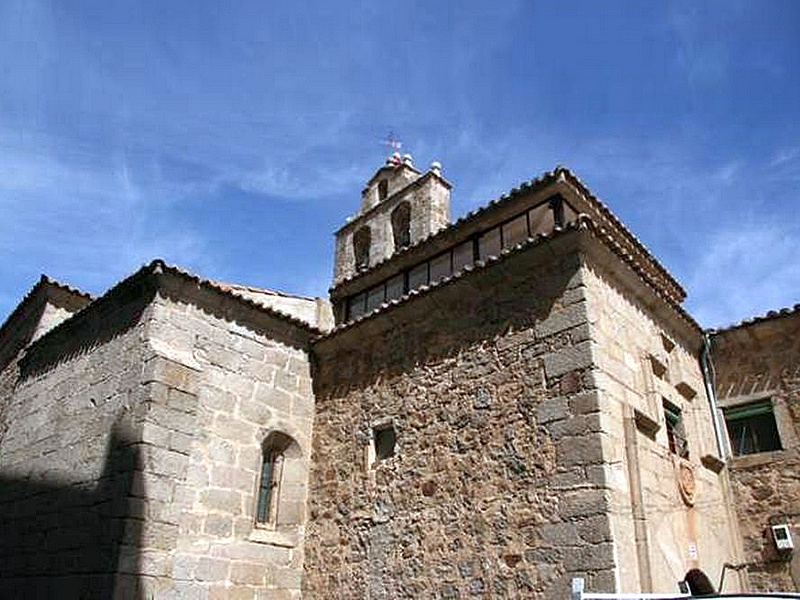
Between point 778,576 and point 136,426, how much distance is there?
22.3 feet

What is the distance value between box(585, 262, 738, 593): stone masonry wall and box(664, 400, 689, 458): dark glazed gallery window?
88mm

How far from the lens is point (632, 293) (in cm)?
714

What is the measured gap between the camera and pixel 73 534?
6664 millimetres

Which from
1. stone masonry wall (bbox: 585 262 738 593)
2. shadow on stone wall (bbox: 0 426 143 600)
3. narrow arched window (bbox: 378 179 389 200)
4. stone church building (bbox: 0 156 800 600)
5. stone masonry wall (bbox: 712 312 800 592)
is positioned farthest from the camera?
narrow arched window (bbox: 378 179 389 200)

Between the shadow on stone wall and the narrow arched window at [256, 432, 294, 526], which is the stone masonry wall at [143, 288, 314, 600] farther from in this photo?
the shadow on stone wall

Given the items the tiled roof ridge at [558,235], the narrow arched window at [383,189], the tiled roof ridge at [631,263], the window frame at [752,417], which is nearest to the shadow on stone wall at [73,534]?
the tiled roof ridge at [558,235]

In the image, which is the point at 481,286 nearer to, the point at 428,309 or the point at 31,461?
the point at 428,309

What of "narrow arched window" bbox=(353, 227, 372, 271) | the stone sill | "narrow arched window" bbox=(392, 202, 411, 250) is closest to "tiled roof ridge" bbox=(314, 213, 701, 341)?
the stone sill

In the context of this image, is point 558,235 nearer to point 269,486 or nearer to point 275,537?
point 269,486

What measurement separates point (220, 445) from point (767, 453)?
6126mm

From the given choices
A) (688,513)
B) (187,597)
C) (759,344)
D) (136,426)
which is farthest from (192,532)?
(759,344)

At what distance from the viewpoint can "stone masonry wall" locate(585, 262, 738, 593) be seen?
18.0 ft

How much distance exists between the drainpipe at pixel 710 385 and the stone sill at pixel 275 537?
16.5ft

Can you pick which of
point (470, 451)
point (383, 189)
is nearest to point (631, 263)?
point (470, 451)
